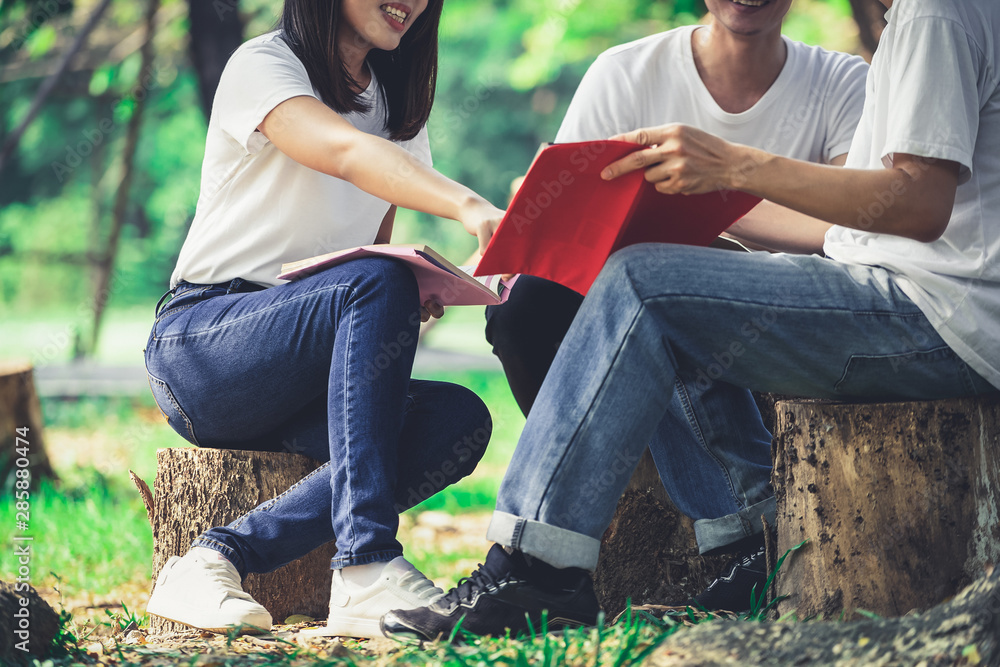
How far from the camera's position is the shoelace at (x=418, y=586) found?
6.47 feet

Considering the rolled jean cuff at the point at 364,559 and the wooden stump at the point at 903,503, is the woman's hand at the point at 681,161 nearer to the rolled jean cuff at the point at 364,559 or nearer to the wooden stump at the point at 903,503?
the wooden stump at the point at 903,503

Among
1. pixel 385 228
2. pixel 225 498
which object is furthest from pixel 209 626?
pixel 385 228

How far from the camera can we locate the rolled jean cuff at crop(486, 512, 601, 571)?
5.88ft

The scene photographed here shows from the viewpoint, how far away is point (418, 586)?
78.0 inches

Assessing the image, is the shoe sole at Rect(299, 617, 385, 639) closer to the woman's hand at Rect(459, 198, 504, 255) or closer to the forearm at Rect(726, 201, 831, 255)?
the woman's hand at Rect(459, 198, 504, 255)

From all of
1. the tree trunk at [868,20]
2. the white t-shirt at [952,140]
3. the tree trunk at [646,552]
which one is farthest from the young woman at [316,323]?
the tree trunk at [868,20]

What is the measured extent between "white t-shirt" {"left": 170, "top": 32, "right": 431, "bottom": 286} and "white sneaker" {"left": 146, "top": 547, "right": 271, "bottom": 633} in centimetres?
72

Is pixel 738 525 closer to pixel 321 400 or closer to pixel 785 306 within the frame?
pixel 785 306

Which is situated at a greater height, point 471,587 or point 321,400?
point 321,400

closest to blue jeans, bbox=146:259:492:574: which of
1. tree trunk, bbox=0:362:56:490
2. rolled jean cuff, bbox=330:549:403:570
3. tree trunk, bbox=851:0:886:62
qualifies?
rolled jean cuff, bbox=330:549:403:570

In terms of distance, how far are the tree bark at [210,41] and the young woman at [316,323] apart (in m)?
3.17

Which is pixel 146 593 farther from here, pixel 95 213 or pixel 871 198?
pixel 95 213

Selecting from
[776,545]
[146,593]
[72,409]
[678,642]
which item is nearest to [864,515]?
[776,545]

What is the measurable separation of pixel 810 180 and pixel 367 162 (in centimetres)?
100
